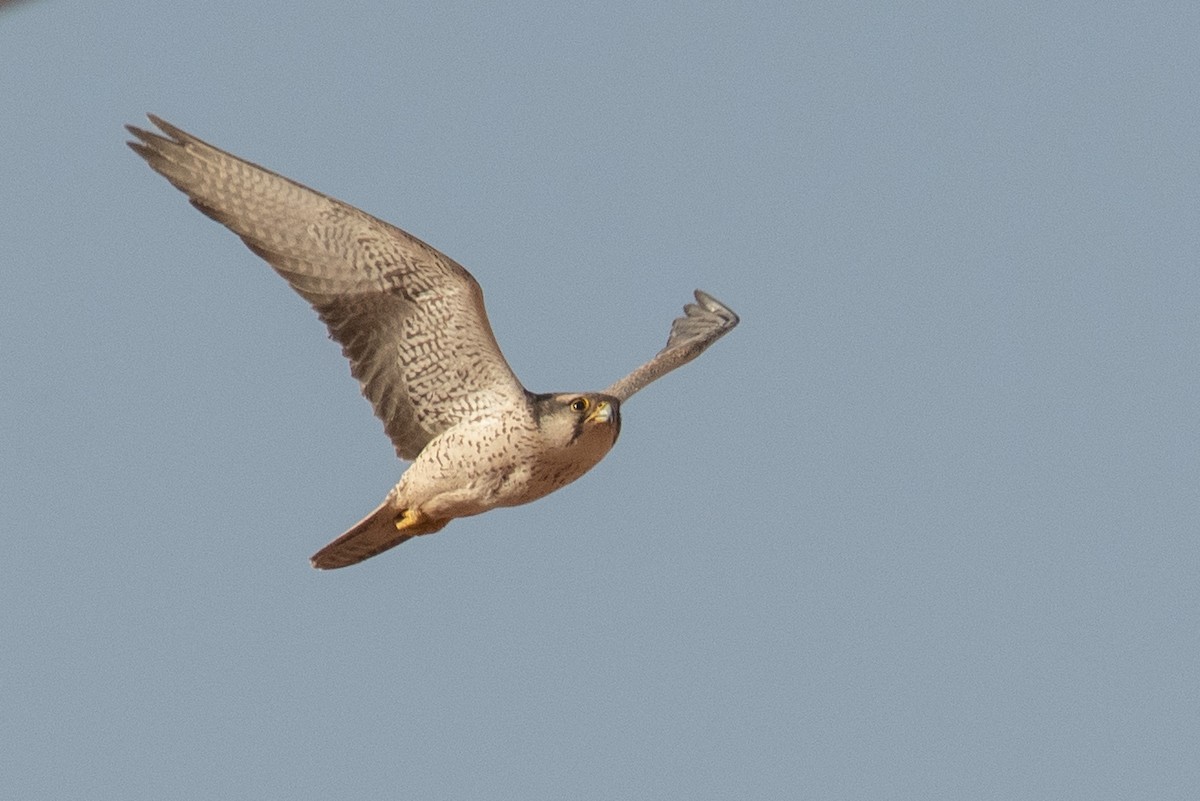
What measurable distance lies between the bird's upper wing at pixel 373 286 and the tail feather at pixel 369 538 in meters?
0.51

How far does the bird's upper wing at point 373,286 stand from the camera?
332 inches

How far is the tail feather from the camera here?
8664 mm

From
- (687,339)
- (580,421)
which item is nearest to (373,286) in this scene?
(580,421)

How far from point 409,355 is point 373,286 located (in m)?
0.47

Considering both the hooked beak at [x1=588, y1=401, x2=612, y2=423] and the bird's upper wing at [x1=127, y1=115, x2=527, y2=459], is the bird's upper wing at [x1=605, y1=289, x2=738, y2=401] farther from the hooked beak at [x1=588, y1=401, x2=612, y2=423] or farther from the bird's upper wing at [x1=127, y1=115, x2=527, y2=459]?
the hooked beak at [x1=588, y1=401, x2=612, y2=423]

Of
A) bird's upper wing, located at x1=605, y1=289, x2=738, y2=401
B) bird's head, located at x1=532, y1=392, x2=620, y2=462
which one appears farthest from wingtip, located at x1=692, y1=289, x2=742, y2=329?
bird's head, located at x1=532, y1=392, x2=620, y2=462

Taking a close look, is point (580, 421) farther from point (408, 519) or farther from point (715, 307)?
point (715, 307)

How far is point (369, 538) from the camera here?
8789 millimetres

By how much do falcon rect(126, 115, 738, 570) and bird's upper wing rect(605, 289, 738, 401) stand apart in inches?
43.3

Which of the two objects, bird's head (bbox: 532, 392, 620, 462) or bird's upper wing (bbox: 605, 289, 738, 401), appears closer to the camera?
bird's head (bbox: 532, 392, 620, 462)

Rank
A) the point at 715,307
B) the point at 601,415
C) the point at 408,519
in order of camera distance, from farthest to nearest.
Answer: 1. the point at 715,307
2. the point at 408,519
3. the point at 601,415

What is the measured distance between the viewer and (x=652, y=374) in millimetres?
10211

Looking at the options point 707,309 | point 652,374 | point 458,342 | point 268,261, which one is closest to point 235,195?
point 268,261

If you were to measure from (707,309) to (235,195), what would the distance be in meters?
4.96
